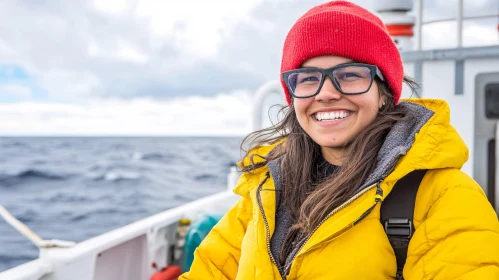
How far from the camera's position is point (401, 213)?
1717 mm

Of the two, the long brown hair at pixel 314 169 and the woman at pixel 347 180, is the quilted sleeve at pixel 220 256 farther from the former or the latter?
the long brown hair at pixel 314 169

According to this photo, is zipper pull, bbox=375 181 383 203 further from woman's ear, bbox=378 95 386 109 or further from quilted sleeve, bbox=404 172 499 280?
woman's ear, bbox=378 95 386 109

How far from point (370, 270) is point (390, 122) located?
547mm

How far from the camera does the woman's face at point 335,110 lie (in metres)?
1.89

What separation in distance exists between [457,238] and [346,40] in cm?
74

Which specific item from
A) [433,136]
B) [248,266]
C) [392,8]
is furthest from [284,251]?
[392,8]

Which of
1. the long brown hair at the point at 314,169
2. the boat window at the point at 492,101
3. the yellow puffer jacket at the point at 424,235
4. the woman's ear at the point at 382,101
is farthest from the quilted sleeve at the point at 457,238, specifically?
the boat window at the point at 492,101

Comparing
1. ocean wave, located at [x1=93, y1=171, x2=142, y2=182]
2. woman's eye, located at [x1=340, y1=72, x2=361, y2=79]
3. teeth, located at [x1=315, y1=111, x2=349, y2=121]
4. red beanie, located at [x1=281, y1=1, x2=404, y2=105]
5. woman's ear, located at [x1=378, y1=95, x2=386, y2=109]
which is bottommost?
ocean wave, located at [x1=93, y1=171, x2=142, y2=182]

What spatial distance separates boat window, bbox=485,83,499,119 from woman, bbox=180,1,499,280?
83.9 inches

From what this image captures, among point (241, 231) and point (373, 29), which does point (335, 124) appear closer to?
point (373, 29)

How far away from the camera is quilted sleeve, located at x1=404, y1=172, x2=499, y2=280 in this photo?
5.07ft

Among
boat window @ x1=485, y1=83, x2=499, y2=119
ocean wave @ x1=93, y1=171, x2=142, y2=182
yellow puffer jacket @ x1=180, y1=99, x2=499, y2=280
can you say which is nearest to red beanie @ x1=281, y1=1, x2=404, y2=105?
yellow puffer jacket @ x1=180, y1=99, x2=499, y2=280

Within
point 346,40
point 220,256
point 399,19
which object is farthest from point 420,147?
point 399,19

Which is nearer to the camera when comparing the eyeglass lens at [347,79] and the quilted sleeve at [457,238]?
the quilted sleeve at [457,238]
